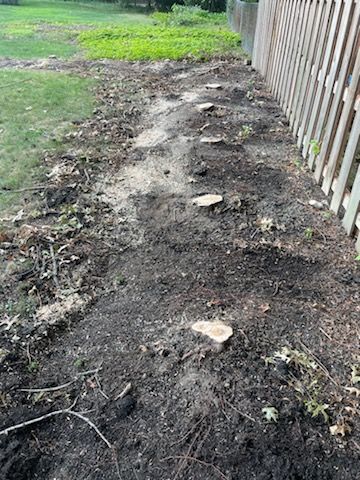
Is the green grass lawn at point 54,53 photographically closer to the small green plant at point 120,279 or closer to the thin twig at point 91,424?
the small green plant at point 120,279

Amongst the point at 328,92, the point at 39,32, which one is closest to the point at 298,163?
the point at 328,92

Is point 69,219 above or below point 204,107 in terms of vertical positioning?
below

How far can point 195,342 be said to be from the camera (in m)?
2.02

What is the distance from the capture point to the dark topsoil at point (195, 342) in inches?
62.7

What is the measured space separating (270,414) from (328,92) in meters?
2.77

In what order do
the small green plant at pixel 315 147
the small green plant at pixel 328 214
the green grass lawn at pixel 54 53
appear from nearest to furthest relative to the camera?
the small green plant at pixel 328 214, the small green plant at pixel 315 147, the green grass lawn at pixel 54 53

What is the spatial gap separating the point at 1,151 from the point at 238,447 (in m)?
3.81

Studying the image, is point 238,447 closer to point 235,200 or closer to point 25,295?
point 25,295

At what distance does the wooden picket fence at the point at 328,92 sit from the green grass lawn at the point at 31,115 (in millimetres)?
2571

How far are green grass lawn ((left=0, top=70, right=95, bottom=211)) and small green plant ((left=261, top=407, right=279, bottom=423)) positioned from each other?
256cm

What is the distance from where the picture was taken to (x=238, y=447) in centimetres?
158

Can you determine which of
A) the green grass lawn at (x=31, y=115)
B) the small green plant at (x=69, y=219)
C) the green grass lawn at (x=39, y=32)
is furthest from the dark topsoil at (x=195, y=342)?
the green grass lawn at (x=39, y=32)

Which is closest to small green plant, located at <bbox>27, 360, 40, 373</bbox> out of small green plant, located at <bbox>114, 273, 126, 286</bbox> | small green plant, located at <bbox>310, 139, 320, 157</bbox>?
small green plant, located at <bbox>114, 273, 126, 286</bbox>

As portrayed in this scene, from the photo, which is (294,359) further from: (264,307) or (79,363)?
(79,363)
